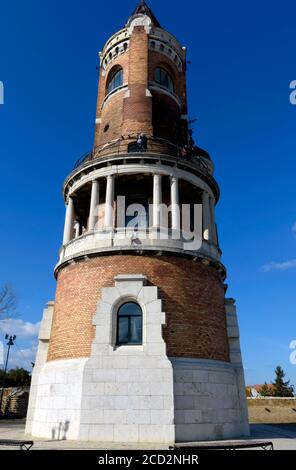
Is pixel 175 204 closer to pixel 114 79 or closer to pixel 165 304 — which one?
pixel 165 304

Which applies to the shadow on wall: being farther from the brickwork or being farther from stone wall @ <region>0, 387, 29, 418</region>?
stone wall @ <region>0, 387, 29, 418</region>

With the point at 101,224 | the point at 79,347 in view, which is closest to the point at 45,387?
the point at 79,347

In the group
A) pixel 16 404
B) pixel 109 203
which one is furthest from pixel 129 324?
pixel 16 404

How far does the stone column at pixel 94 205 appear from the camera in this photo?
18.3 m

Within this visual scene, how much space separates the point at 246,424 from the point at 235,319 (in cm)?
484

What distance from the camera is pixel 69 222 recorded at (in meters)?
20.2

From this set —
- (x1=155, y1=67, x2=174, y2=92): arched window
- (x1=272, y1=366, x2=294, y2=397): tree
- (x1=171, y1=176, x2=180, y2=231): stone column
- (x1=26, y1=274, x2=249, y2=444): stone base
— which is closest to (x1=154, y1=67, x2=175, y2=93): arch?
(x1=155, y1=67, x2=174, y2=92): arched window

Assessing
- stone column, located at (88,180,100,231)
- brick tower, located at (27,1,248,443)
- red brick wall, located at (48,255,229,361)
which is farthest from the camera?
stone column, located at (88,180,100,231)

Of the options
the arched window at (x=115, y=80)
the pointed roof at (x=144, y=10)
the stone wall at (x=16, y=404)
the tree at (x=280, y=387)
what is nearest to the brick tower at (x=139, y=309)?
the arched window at (x=115, y=80)

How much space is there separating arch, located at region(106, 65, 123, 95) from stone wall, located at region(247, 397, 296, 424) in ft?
91.4

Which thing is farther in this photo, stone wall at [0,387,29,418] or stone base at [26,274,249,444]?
stone wall at [0,387,29,418]

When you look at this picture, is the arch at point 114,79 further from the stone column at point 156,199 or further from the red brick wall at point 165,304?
the red brick wall at point 165,304

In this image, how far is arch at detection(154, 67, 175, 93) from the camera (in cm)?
2454

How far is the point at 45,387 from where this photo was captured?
51.5ft
